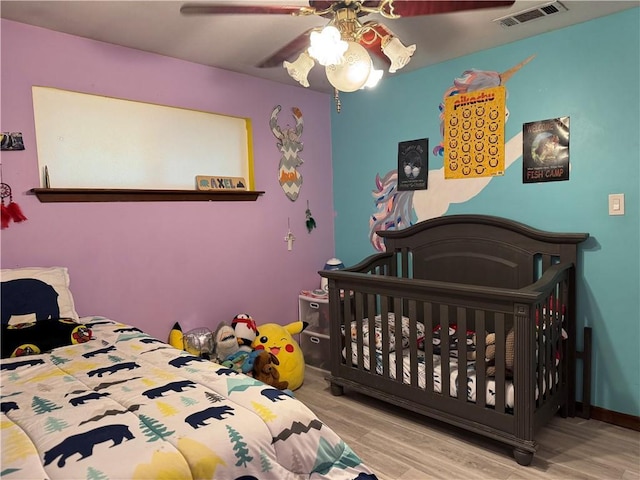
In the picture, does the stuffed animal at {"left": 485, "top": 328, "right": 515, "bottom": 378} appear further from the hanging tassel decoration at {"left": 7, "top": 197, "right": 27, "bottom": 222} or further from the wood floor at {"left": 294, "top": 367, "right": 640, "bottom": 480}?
the hanging tassel decoration at {"left": 7, "top": 197, "right": 27, "bottom": 222}

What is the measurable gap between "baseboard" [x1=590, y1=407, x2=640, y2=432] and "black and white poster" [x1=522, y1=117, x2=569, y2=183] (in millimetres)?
1356

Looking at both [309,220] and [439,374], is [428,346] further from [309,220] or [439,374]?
[309,220]

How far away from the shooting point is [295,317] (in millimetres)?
3725

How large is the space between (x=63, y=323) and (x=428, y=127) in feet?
8.43

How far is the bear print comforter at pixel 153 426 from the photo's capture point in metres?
1.12

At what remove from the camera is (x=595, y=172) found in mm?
2537

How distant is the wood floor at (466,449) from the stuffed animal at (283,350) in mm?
351

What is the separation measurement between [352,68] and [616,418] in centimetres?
242

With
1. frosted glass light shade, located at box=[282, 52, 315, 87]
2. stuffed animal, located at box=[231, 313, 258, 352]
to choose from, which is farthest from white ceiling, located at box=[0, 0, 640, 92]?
stuffed animal, located at box=[231, 313, 258, 352]

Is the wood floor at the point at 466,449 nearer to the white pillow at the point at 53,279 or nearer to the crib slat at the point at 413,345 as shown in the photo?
the crib slat at the point at 413,345

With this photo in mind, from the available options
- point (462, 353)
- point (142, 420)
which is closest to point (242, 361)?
point (462, 353)

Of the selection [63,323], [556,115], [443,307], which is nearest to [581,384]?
[443,307]

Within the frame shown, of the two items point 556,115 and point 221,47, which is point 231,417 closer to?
point 221,47

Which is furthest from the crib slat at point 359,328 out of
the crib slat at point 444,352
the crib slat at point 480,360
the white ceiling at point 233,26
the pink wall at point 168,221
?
the white ceiling at point 233,26
